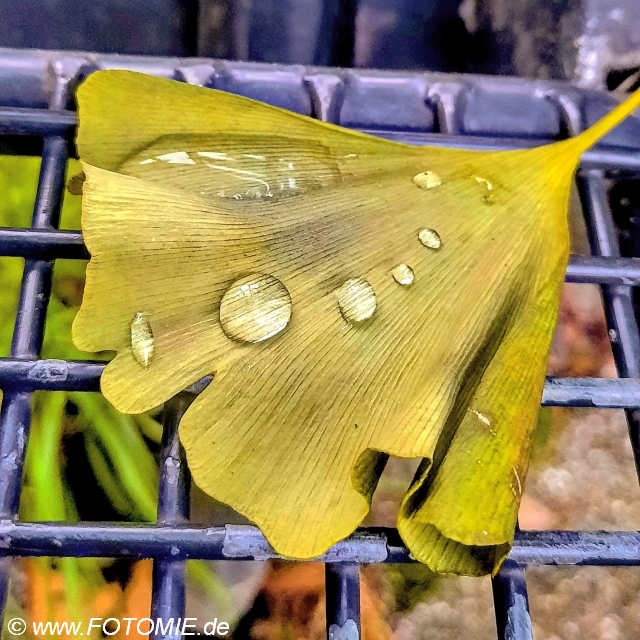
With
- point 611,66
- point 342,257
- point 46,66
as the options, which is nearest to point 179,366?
point 342,257

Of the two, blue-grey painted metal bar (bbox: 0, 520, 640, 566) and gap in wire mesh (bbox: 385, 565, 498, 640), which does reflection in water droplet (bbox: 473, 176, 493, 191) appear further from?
gap in wire mesh (bbox: 385, 565, 498, 640)

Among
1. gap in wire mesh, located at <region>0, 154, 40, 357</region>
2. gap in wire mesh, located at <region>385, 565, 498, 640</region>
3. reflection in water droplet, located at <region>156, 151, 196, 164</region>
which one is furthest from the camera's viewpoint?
gap in wire mesh, located at <region>0, 154, 40, 357</region>

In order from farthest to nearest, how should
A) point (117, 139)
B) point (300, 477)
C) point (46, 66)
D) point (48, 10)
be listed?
point (48, 10), point (46, 66), point (117, 139), point (300, 477)

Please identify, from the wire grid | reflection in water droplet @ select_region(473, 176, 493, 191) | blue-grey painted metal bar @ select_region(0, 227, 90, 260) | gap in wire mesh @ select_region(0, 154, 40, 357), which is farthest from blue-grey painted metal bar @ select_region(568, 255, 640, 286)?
gap in wire mesh @ select_region(0, 154, 40, 357)

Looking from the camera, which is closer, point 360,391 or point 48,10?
point 360,391

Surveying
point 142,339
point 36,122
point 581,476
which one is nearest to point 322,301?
point 142,339

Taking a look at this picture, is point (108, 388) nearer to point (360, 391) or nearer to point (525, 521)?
point (360, 391)
